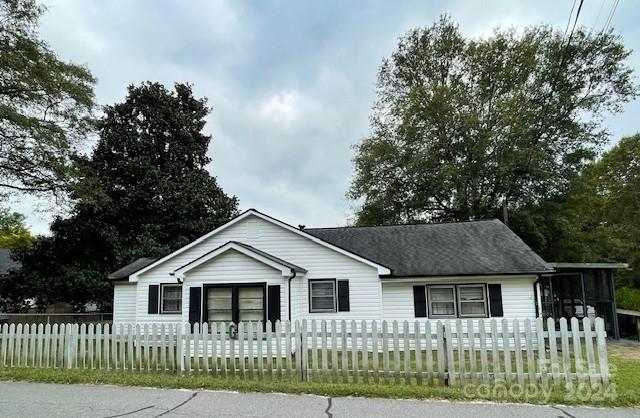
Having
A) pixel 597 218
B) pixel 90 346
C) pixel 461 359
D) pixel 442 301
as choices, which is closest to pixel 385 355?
pixel 461 359

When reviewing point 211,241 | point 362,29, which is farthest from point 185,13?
point 211,241

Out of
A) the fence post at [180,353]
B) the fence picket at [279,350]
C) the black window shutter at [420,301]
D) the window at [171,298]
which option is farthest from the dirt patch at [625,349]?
the window at [171,298]

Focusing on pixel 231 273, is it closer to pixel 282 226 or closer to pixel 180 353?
pixel 282 226

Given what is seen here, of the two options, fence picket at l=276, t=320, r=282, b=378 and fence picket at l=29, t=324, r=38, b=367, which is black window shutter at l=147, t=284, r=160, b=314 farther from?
fence picket at l=276, t=320, r=282, b=378

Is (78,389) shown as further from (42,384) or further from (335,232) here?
(335,232)

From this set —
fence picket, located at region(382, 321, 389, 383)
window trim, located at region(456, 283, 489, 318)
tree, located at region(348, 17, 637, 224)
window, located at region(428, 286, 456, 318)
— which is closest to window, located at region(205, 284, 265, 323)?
window, located at region(428, 286, 456, 318)

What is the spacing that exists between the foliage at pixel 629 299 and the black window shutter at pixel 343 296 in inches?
636

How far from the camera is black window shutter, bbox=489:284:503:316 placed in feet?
45.2

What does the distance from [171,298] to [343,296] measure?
6.07 meters

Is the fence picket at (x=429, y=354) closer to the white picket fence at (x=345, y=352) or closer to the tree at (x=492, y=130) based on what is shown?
the white picket fence at (x=345, y=352)

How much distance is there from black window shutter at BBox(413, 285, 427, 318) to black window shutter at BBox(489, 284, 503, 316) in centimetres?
212

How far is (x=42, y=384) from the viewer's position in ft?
25.6

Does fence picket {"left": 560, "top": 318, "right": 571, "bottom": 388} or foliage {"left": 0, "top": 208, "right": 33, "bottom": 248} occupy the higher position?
foliage {"left": 0, "top": 208, "right": 33, "bottom": 248}

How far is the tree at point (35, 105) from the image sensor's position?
17.6 metres
